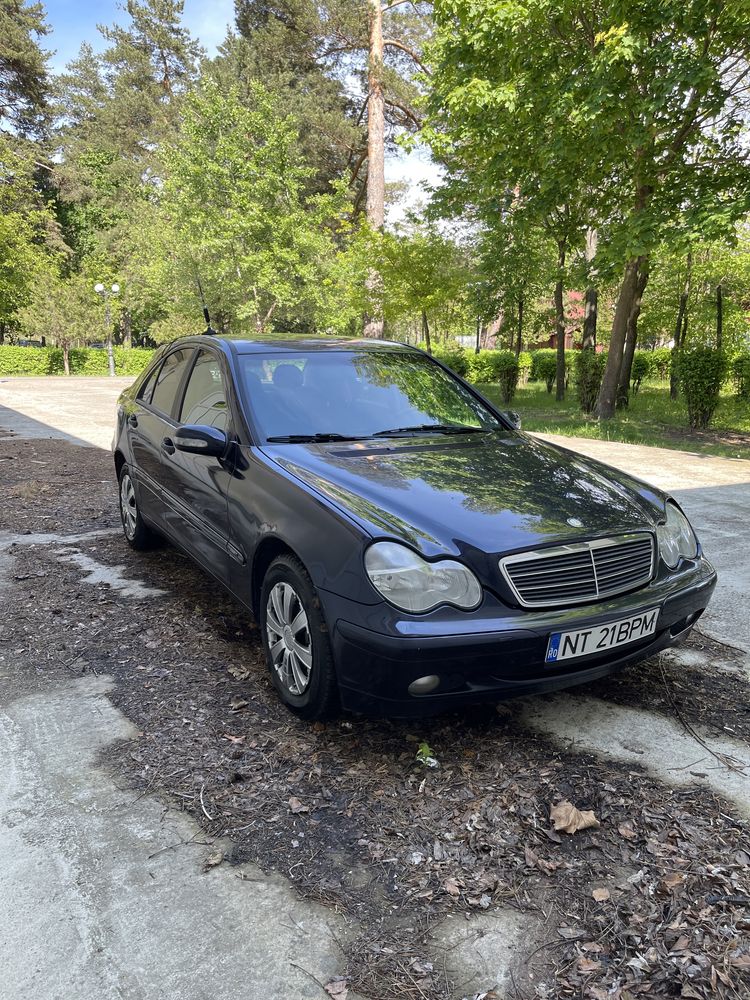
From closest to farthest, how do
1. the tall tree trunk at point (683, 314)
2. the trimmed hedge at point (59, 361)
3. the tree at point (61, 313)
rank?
1. the tall tree trunk at point (683, 314)
2. the tree at point (61, 313)
3. the trimmed hedge at point (59, 361)

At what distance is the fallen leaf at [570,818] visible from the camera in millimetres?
2377

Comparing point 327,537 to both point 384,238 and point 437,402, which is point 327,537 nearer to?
point 437,402

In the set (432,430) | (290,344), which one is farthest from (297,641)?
(290,344)

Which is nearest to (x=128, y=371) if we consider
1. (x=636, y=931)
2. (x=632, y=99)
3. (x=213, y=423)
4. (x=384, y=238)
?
(x=384, y=238)

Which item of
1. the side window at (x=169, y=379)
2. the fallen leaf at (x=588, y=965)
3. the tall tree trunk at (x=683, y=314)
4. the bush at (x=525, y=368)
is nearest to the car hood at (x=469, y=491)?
the fallen leaf at (x=588, y=965)

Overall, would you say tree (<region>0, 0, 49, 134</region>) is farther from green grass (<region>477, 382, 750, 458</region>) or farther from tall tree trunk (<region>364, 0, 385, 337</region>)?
green grass (<region>477, 382, 750, 458</region>)

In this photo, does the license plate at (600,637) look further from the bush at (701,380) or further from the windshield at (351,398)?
the bush at (701,380)

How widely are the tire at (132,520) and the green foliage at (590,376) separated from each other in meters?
13.5

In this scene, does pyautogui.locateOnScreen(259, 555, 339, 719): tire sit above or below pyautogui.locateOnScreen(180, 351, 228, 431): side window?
below

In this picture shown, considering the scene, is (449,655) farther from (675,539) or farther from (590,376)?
(590,376)

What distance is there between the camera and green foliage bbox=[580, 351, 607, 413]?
16938mm

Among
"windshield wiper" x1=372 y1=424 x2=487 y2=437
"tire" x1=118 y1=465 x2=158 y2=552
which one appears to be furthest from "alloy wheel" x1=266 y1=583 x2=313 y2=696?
"tire" x1=118 y1=465 x2=158 y2=552

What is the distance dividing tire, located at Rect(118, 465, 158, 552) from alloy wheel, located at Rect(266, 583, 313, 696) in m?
2.36

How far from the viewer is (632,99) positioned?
10922mm
